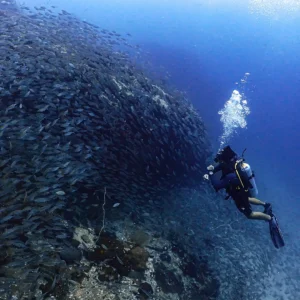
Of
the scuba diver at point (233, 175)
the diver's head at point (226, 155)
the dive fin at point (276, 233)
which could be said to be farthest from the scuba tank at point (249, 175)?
the dive fin at point (276, 233)

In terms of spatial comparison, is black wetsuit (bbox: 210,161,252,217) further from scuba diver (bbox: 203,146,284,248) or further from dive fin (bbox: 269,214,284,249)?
dive fin (bbox: 269,214,284,249)

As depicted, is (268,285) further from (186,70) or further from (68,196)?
(186,70)

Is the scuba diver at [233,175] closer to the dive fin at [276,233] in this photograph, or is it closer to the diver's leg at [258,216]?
the diver's leg at [258,216]

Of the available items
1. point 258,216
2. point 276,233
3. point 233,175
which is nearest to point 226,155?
point 233,175

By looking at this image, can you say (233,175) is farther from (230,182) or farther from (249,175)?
(249,175)

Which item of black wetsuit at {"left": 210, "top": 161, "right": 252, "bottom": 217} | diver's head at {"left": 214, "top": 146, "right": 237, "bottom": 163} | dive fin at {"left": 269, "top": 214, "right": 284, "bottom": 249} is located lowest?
dive fin at {"left": 269, "top": 214, "right": 284, "bottom": 249}

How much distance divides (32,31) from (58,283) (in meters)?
14.9

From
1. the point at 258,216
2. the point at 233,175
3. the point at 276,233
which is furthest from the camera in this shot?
the point at 276,233

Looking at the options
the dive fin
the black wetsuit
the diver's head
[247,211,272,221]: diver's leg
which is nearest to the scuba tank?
the black wetsuit

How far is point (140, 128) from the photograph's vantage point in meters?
13.1

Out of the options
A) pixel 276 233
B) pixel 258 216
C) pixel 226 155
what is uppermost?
pixel 226 155

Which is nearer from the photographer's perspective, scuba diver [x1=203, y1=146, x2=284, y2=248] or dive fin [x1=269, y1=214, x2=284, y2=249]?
scuba diver [x1=203, y1=146, x2=284, y2=248]

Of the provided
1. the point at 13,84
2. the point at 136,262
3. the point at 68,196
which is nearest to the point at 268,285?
the point at 136,262

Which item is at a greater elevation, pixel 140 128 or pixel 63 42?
pixel 63 42
